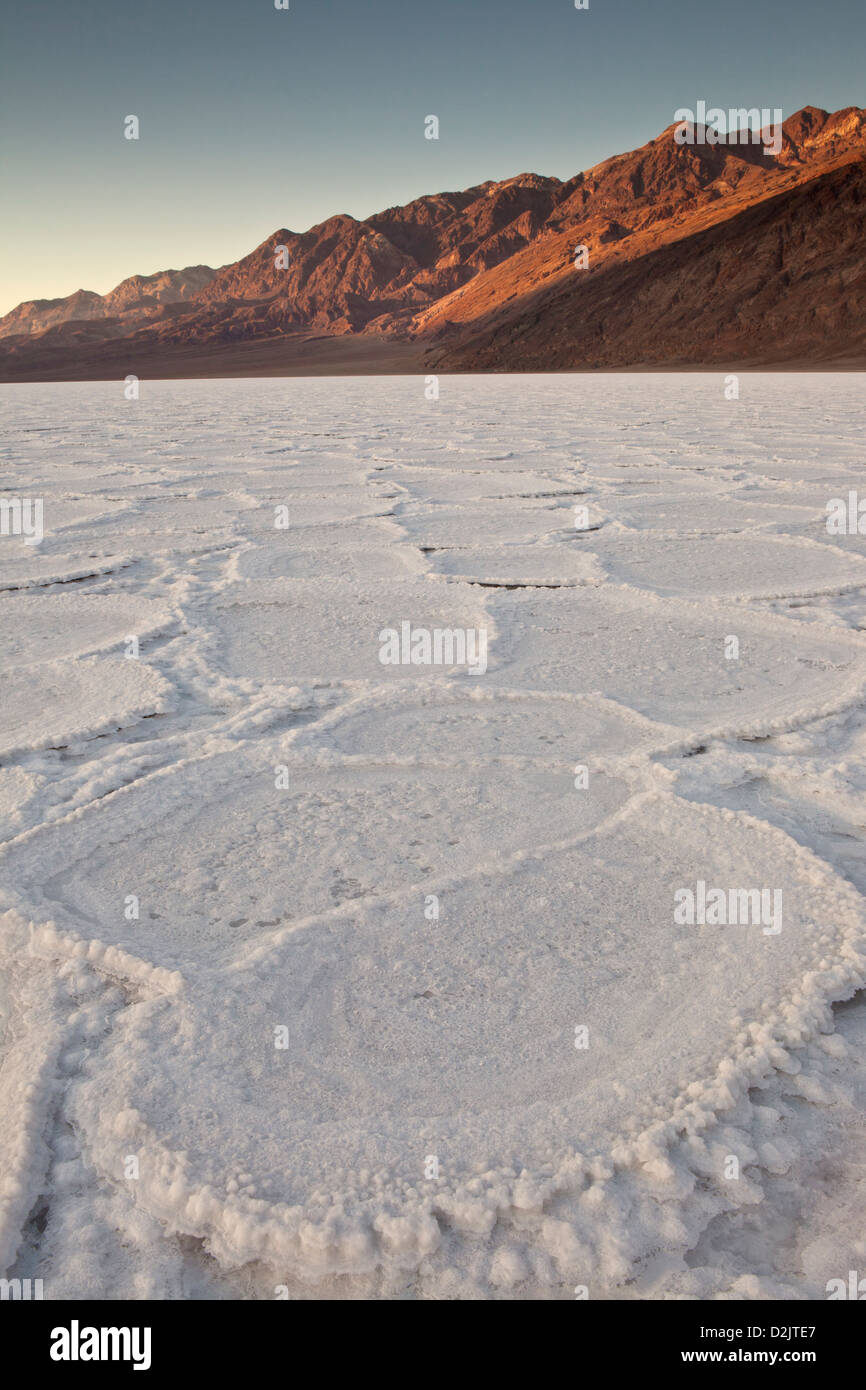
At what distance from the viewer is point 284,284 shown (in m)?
118

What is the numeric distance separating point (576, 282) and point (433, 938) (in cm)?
5782

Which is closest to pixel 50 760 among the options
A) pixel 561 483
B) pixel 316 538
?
pixel 316 538

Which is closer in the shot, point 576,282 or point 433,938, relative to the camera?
point 433,938

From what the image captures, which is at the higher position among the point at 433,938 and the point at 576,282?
the point at 576,282

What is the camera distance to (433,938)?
4.49 ft

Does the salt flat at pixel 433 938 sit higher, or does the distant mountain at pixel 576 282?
the distant mountain at pixel 576 282

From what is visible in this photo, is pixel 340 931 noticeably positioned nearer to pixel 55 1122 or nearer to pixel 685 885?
pixel 55 1122

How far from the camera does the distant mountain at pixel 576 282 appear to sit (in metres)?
40.1

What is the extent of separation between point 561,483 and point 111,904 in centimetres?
501

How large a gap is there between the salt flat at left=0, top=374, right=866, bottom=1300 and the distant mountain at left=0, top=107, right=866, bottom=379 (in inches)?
434

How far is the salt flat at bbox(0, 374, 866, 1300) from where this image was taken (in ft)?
3.04

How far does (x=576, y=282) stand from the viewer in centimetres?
5281

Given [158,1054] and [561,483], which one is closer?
Answer: [158,1054]

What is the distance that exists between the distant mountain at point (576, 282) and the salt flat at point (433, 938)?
36.2 feet
